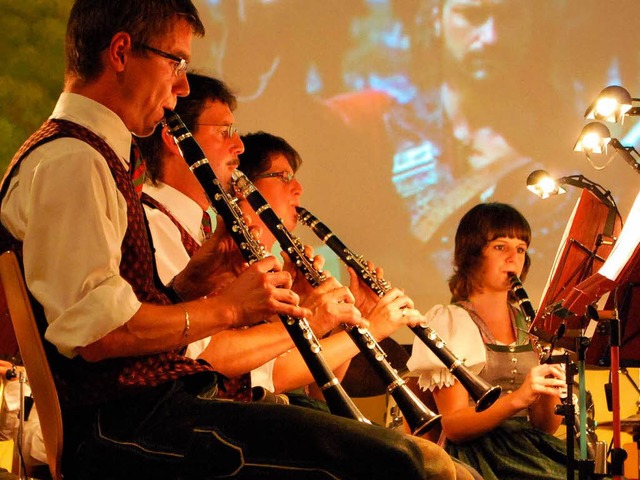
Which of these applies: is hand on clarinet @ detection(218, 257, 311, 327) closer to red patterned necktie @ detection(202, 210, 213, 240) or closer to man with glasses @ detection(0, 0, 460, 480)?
man with glasses @ detection(0, 0, 460, 480)

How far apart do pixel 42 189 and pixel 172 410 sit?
1.56 ft

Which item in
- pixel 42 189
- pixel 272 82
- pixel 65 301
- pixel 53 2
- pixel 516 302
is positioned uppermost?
pixel 53 2

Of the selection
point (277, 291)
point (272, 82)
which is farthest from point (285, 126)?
point (277, 291)

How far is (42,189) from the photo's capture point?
1529 millimetres

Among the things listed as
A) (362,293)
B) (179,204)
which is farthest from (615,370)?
(179,204)

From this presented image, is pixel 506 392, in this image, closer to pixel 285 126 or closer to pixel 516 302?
pixel 516 302

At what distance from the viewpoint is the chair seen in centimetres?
152

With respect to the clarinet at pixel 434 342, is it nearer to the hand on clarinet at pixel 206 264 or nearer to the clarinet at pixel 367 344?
the clarinet at pixel 367 344

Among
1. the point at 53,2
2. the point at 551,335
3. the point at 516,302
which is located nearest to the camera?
the point at 551,335

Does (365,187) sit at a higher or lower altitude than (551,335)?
higher

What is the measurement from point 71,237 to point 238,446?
484 mm

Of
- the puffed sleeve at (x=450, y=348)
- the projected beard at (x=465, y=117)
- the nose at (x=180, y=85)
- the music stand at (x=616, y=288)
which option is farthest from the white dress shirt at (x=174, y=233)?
the projected beard at (x=465, y=117)

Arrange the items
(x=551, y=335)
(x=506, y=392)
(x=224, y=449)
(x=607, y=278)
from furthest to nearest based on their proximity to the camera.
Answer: (x=506, y=392), (x=551, y=335), (x=607, y=278), (x=224, y=449)

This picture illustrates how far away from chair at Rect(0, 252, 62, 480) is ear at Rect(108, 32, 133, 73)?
1.65 feet
